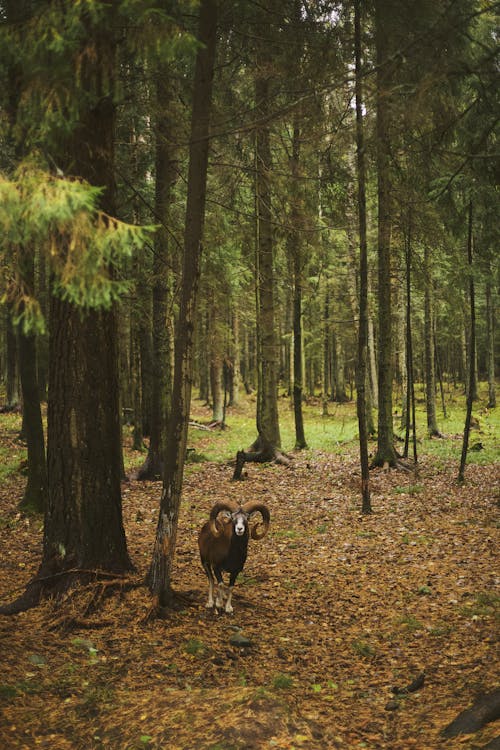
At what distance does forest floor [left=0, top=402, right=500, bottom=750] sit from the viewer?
4930mm

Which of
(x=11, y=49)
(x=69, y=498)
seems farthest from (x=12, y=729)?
(x=11, y=49)

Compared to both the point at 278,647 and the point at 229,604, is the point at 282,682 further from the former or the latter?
the point at 229,604

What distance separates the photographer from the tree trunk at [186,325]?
713cm

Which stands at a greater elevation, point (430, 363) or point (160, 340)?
point (160, 340)

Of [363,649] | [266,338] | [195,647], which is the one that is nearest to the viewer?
[195,647]

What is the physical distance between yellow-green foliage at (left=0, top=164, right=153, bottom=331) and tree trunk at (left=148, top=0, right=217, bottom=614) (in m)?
2.39

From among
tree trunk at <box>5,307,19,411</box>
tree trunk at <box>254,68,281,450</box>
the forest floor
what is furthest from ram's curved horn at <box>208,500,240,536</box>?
tree trunk at <box>5,307,19,411</box>

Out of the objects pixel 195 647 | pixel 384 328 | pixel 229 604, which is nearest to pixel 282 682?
pixel 195 647

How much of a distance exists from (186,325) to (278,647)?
4.07 meters

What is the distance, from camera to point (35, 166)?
190 inches

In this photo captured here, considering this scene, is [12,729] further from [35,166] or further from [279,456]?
[279,456]

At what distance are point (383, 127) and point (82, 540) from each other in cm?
695

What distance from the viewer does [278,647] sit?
6773 millimetres

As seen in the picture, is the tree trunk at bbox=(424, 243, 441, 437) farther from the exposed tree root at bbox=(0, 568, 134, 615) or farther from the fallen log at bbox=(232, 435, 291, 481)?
the exposed tree root at bbox=(0, 568, 134, 615)
